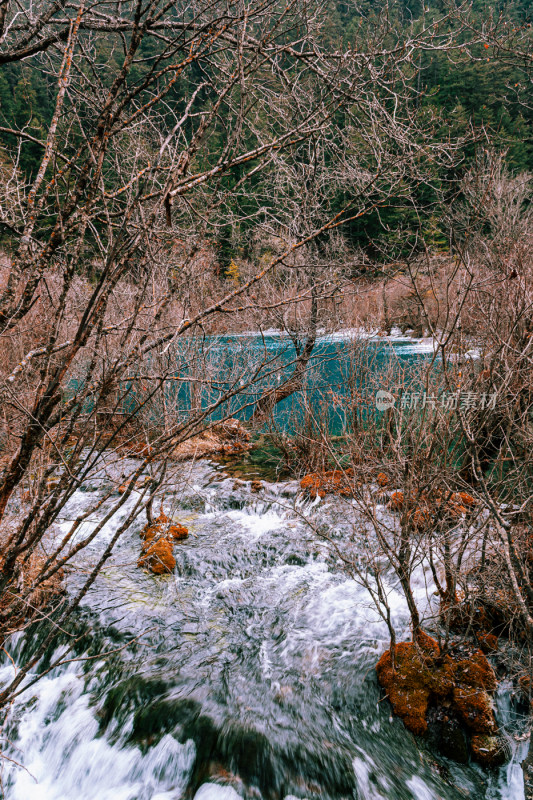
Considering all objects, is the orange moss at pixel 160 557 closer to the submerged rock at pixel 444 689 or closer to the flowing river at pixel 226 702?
the flowing river at pixel 226 702

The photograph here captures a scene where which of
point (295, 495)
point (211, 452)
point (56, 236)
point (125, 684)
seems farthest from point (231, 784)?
point (211, 452)

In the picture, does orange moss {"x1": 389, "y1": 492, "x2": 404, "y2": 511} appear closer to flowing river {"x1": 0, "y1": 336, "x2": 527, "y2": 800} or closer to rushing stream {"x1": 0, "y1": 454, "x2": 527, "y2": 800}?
flowing river {"x1": 0, "y1": 336, "x2": 527, "y2": 800}

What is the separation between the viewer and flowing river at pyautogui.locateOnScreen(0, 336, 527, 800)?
3.01 metres

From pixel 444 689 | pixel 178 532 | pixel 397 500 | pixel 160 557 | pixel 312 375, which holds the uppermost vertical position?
pixel 312 375

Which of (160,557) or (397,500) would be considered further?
(160,557)

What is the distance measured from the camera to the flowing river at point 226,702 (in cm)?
301

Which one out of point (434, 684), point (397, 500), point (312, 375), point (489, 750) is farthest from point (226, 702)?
point (312, 375)

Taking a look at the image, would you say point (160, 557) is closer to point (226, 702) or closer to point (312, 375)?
point (226, 702)

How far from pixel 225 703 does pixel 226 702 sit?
0.05 feet

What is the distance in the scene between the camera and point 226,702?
141 inches

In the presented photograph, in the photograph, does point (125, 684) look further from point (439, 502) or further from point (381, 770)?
point (439, 502)

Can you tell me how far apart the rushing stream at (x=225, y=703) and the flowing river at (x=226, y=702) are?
11 mm

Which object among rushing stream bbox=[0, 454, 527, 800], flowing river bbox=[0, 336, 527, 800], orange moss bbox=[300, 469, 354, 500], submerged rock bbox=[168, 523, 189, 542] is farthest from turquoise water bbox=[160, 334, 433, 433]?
rushing stream bbox=[0, 454, 527, 800]

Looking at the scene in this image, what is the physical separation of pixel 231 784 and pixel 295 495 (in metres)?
4.70
